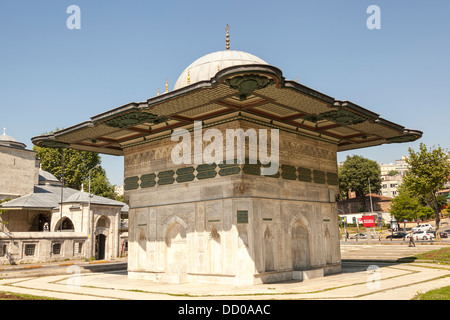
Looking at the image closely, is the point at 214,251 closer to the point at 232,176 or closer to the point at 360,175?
the point at 232,176

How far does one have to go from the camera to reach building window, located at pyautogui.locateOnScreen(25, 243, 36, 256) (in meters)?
29.1

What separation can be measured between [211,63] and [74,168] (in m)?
46.8

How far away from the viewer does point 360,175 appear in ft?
226

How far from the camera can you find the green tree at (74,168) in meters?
56.8

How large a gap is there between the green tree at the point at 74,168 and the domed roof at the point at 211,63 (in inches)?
1717

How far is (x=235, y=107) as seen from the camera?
13164mm

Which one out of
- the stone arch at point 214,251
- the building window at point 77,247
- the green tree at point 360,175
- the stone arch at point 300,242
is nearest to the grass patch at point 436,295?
the stone arch at point 300,242

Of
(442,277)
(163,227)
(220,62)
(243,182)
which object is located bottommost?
(442,277)

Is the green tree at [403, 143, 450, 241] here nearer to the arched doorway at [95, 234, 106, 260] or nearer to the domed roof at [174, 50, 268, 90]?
the domed roof at [174, 50, 268, 90]

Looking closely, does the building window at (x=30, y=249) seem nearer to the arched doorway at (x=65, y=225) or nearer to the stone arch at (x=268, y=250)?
the arched doorway at (x=65, y=225)
